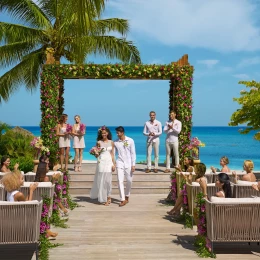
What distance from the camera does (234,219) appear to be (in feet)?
19.3

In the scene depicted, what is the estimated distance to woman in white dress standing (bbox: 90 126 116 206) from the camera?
1022 cm

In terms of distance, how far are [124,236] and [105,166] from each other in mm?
3184

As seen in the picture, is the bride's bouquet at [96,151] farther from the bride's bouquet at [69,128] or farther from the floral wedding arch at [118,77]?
the floral wedding arch at [118,77]

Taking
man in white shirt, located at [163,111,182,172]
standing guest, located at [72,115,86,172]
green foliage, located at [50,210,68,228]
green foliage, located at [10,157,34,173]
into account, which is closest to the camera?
green foliage, located at [50,210,68,228]

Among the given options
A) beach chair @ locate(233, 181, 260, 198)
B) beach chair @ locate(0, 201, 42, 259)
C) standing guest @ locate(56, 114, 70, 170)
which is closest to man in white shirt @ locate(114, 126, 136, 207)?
beach chair @ locate(233, 181, 260, 198)

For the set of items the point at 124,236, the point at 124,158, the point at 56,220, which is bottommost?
the point at 124,236

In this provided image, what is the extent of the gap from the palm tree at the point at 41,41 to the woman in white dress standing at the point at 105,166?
340 inches

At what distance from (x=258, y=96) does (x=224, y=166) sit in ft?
30.0

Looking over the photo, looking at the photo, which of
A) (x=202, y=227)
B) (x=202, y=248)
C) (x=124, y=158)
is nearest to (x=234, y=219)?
(x=202, y=227)

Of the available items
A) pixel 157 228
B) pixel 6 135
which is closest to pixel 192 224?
pixel 157 228

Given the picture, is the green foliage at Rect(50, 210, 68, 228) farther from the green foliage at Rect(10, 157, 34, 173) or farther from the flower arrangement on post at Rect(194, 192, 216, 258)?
the green foliage at Rect(10, 157, 34, 173)

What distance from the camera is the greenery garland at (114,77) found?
13430 mm

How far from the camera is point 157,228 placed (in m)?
7.82

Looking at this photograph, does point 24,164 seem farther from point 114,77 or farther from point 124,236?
point 124,236
